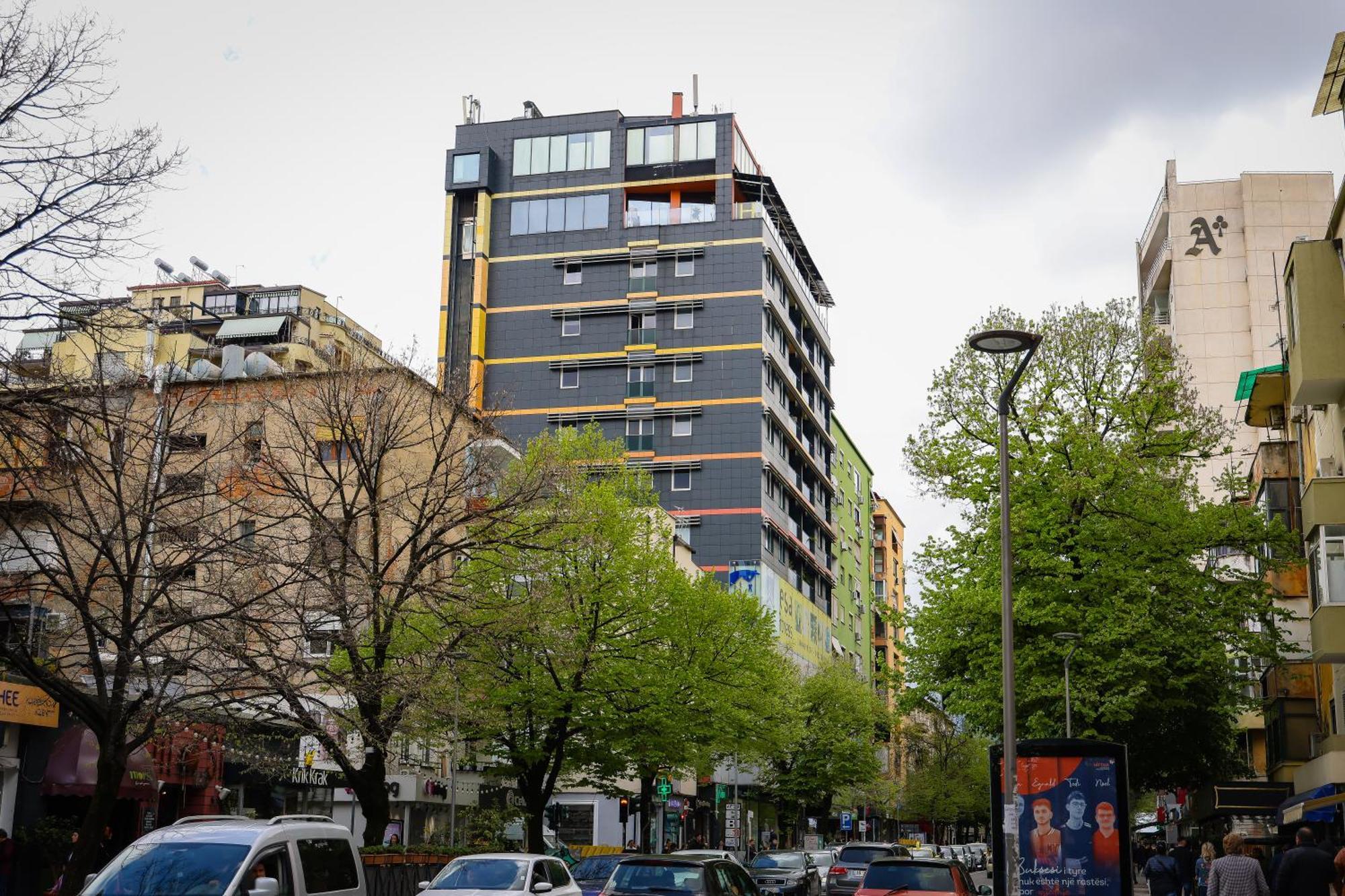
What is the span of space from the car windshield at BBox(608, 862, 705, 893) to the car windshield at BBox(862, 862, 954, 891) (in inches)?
169

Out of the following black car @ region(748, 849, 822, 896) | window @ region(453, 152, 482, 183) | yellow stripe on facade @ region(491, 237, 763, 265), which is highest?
window @ region(453, 152, 482, 183)

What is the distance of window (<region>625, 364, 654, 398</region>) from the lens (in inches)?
2965

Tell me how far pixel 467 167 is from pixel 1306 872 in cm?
6974

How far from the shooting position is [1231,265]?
218 feet

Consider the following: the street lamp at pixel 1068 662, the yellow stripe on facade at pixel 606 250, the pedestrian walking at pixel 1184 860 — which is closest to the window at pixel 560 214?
the yellow stripe on facade at pixel 606 250

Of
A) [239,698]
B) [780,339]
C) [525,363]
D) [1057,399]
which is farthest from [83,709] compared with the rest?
[780,339]

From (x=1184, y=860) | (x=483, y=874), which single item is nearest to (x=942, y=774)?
(x=1184, y=860)

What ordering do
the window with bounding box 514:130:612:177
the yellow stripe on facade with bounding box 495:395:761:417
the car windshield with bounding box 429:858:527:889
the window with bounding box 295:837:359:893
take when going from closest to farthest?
1. the window with bounding box 295:837:359:893
2. the car windshield with bounding box 429:858:527:889
3. the yellow stripe on facade with bounding box 495:395:761:417
4. the window with bounding box 514:130:612:177

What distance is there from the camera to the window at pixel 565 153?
7900 cm

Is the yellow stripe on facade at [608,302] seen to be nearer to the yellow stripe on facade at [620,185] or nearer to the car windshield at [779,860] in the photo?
the yellow stripe on facade at [620,185]

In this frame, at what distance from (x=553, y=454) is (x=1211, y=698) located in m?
17.6

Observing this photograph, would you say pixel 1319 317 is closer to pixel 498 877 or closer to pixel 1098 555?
pixel 1098 555

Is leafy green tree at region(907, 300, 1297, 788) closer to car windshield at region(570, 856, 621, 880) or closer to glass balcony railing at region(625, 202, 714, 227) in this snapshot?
car windshield at region(570, 856, 621, 880)

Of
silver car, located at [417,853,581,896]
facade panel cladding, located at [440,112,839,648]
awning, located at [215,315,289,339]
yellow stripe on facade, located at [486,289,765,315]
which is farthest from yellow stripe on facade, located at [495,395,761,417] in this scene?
silver car, located at [417,853,581,896]
